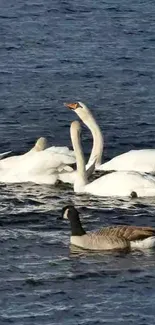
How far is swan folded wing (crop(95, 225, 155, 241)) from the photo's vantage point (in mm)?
18188

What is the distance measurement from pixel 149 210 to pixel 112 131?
4.93 metres

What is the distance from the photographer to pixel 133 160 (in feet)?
73.1

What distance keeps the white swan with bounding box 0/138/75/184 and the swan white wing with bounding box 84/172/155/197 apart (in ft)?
2.89

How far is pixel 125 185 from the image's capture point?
69.0 ft

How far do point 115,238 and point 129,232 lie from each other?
0.66 feet

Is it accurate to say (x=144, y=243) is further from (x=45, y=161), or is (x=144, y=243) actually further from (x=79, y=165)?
(x=45, y=161)

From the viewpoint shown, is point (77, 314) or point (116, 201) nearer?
point (77, 314)

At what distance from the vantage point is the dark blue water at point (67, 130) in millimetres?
16234

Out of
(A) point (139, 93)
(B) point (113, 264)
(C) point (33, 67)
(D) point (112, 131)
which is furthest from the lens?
(C) point (33, 67)

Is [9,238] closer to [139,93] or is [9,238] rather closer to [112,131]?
[112,131]

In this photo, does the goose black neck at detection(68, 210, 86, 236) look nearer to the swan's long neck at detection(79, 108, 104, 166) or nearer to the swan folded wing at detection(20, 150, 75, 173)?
the swan folded wing at detection(20, 150, 75, 173)

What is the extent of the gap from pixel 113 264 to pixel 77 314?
2.00 metres

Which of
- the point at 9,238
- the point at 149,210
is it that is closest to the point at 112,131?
the point at 149,210

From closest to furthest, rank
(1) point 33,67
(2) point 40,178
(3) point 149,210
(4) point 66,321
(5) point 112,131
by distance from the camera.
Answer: (4) point 66,321
(3) point 149,210
(2) point 40,178
(5) point 112,131
(1) point 33,67
